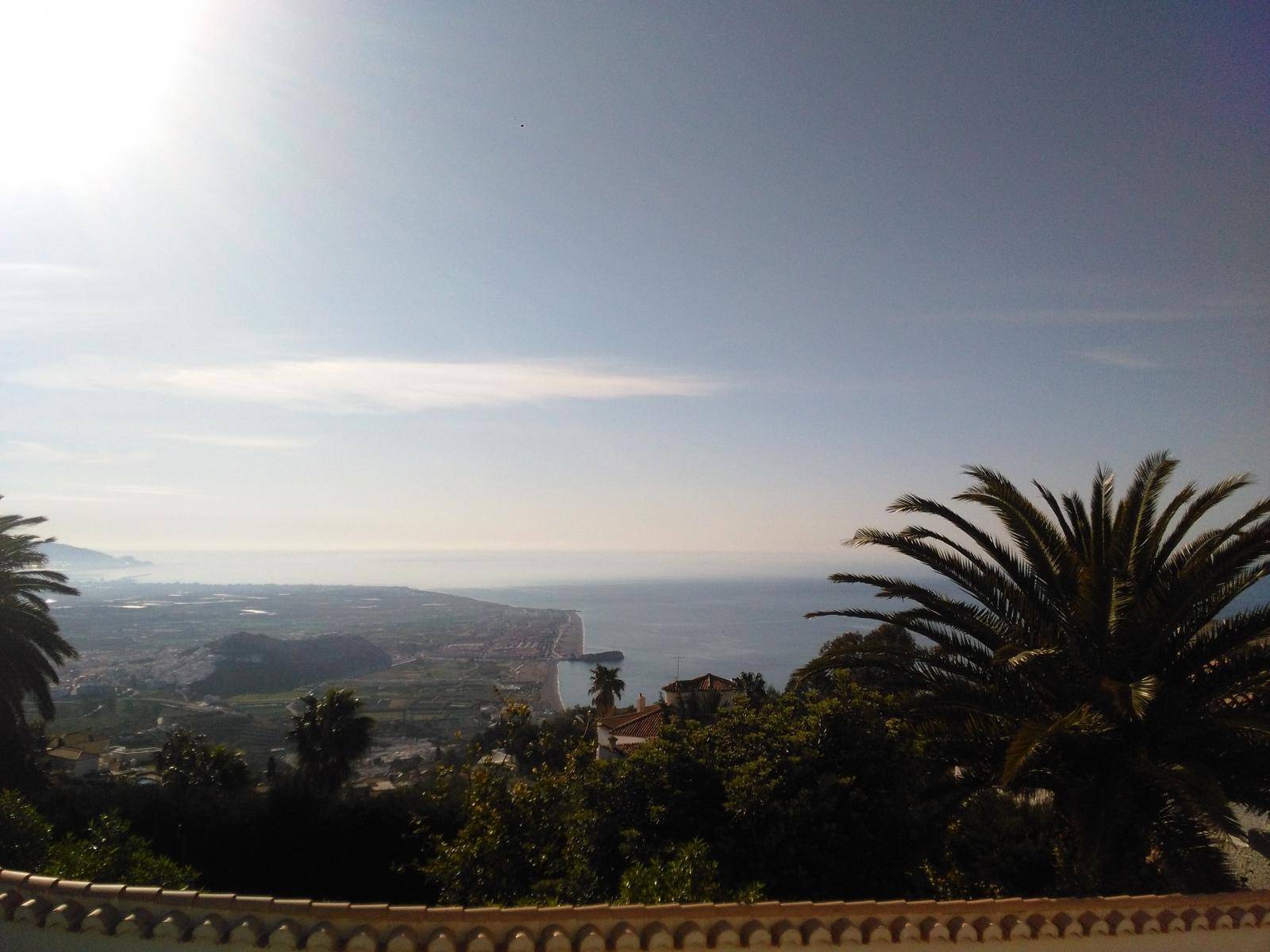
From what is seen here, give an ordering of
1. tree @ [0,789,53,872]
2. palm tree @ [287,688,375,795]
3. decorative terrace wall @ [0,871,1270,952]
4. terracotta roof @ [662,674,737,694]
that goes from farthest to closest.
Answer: terracotta roof @ [662,674,737,694] → palm tree @ [287,688,375,795] → tree @ [0,789,53,872] → decorative terrace wall @ [0,871,1270,952]

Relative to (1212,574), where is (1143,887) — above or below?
below

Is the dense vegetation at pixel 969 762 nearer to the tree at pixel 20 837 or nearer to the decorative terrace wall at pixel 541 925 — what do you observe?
the tree at pixel 20 837

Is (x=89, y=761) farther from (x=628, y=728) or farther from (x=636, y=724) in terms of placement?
(x=636, y=724)

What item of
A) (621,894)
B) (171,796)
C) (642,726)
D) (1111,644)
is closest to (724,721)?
(621,894)

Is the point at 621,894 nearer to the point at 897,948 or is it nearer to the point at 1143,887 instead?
the point at 897,948

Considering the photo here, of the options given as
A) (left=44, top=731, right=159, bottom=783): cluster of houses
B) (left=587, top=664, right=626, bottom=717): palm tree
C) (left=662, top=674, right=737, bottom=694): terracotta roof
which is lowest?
(left=44, top=731, right=159, bottom=783): cluster of houses

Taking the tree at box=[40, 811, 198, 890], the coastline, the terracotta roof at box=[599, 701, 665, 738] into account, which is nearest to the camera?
the tree at box=[40, 811, 198, 890]

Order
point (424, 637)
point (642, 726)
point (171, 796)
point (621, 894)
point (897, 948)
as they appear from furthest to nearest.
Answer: point (424, 637)
point (642, 726)
point (171, 796)
point (621, 894)
point (897, 948)

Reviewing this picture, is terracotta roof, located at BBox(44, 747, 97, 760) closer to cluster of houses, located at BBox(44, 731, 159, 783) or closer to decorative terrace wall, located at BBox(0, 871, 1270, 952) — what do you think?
cluster of houses, located at BBox(44, 731, 159, 783)

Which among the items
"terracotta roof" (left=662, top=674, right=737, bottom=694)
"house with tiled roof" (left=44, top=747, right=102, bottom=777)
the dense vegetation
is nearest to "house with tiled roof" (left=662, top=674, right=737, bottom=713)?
"terracotta roof" (left=662, top=674, right=737, bottom=694)
